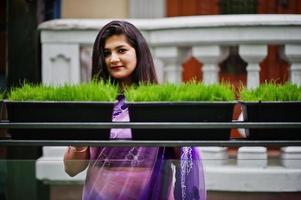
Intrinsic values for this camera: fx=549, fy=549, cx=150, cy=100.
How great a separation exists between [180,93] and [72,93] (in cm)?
23

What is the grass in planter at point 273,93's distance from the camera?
3.93 feet

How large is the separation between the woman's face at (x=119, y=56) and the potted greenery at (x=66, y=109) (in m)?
0.17

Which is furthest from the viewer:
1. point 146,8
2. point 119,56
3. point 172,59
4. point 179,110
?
point 146,8

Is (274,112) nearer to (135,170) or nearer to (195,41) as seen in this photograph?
(135,170)

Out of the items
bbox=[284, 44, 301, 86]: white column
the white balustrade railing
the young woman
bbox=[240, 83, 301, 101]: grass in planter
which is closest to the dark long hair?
the young woman

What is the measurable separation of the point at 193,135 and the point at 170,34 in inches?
55.3

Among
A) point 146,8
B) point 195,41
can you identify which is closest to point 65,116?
point 195,41

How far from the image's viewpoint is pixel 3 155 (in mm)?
1309

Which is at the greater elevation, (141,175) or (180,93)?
(180,93)

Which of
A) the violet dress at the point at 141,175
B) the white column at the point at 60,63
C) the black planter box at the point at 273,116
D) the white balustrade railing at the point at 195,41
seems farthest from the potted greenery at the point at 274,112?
the white column at the point at 60,63

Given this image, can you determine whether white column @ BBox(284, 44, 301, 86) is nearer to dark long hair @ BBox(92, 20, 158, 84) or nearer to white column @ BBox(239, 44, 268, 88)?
white column @ BBox(239, 44, 268, 88)

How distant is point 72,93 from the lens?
119 centimetres

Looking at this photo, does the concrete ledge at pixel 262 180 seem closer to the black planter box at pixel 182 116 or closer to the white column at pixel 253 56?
the black planter box at pixel 182 116

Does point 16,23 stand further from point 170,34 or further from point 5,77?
point 170,34
